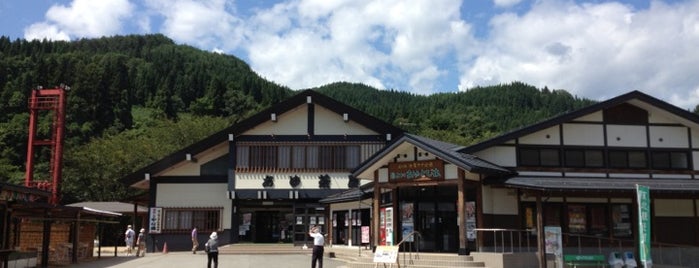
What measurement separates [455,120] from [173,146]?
124 ft

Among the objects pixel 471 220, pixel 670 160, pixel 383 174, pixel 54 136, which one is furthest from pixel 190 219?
pixel 670 160

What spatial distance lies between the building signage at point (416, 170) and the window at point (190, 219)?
12.6 m

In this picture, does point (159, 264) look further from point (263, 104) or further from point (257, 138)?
point (263, 104)

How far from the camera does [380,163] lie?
792 inches

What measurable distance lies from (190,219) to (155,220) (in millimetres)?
1614

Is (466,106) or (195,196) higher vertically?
(466,106)

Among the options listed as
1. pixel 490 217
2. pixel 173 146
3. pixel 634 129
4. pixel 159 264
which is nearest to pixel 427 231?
pixel 490 217

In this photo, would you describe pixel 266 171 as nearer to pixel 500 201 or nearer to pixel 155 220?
pixel 155 220

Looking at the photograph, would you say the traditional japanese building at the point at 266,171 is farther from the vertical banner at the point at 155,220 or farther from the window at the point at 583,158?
the window at the point at 583,158

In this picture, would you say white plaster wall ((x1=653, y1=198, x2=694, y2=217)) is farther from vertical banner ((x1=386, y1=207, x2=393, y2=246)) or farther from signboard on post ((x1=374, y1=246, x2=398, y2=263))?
signboard on post ((x1=374, y1=246, x2=398, y2=263))

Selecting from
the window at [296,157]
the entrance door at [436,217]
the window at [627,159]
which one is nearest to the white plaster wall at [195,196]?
the window at [296,157]

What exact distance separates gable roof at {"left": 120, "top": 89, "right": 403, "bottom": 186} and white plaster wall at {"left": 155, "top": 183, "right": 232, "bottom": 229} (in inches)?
44.1

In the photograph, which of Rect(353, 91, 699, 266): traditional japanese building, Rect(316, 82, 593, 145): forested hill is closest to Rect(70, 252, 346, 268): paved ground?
Rect(353, 91, 699, 266): traditional japanese building

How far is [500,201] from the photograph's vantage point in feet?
63.5
